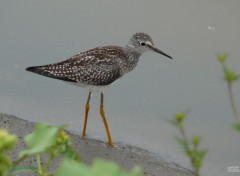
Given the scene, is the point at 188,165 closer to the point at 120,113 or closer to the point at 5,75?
the point at 120,113

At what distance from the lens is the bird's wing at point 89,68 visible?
718 centimetres

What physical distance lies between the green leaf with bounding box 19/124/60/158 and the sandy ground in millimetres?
4027

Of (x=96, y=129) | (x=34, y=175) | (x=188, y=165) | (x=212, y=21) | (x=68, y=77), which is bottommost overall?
(x=34, y=175)

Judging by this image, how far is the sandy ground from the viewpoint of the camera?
21.8 feet

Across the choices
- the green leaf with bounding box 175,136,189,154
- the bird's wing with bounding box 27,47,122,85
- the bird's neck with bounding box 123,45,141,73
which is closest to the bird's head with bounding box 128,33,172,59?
the bird's neck with bounding box 123,45,141,73

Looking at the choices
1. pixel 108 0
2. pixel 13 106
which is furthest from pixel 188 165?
pixel 108 0

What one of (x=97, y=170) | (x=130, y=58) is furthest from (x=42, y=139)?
(x=130, y=58)

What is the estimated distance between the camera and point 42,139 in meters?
2.42

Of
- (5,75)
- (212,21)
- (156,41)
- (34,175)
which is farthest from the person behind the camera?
(212,21)

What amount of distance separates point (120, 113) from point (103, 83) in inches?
20.5

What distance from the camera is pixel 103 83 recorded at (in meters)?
7.36

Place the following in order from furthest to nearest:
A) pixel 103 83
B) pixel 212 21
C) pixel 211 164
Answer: pixel 212 21 → pixel 103 83 → pixel 211 164

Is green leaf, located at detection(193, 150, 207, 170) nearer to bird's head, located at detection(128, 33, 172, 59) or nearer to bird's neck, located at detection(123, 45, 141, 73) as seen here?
bird's neck, located at detection(123, 45, 141, 73)

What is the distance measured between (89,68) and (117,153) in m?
1.13
